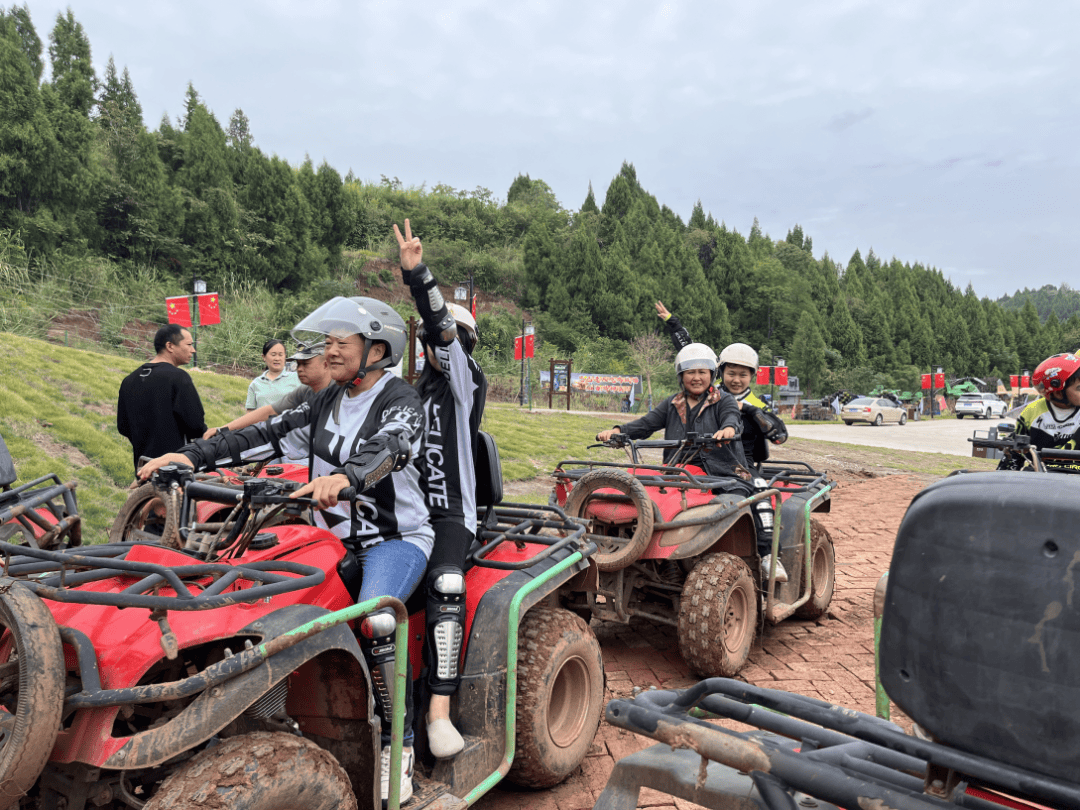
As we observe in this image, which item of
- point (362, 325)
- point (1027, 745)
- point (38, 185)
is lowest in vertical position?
point (1027, 745)

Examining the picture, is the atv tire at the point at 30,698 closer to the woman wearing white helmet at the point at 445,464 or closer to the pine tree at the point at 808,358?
the woman wearing white helmet at the point at 445,464

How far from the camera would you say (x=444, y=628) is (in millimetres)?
2623

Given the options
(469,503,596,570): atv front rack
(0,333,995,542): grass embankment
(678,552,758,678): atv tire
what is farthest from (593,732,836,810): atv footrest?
(0,333,995,542): grass embankment

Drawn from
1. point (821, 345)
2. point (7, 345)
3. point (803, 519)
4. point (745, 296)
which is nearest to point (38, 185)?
point (7, 345)

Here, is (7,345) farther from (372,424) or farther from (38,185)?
(38,185)

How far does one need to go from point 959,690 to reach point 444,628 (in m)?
1.70

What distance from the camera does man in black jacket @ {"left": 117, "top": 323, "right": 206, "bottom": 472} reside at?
198 inches

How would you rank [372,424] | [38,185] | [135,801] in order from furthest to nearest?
[38,185]
[372,424]
[135,801]

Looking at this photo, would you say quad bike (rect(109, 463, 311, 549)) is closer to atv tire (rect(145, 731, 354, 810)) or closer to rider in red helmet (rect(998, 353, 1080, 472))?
atv tire (rect(145, 731, 354, 810))

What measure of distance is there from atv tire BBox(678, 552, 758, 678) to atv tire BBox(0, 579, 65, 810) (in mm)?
3231

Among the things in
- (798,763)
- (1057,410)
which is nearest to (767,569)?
(1057,410)

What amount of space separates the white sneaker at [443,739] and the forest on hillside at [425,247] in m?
21.2

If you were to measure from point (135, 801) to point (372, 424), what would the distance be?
4.38 feet

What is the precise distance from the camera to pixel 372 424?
272 cm
